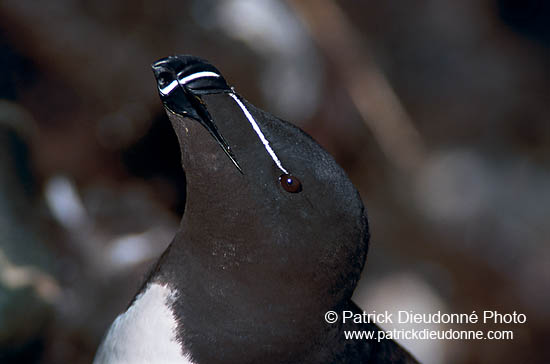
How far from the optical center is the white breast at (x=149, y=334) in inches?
78.8

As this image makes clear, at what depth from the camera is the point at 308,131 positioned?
516cm

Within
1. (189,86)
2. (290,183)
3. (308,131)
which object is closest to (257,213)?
(290,183)

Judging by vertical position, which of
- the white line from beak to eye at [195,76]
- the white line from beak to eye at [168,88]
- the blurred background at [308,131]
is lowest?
the blurred background at [308,131]

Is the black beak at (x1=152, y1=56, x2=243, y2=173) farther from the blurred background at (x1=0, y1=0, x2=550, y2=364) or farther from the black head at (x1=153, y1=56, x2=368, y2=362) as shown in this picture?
the blurred background at (x1=0, y1=0, x2=550, y2=364)

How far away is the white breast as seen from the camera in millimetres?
2002

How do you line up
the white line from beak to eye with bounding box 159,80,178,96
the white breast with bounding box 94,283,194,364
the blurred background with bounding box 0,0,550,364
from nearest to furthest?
the white line from beak to eye with bounding box 159,80,178,96, the white breast with bounding box 94,283,194,364, the blurred background with bounding box 0,0,550,364

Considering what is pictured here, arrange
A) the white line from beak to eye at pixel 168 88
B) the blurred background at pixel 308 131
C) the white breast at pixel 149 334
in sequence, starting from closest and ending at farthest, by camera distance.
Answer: the white line from beak to eye at pixel 168 88
the white breast at pixel 149 334
the blurred background at pixel 308 131

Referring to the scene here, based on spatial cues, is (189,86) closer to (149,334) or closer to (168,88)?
(168,88)

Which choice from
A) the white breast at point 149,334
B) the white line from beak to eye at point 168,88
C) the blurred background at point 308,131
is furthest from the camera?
the blurred background at point 308,131

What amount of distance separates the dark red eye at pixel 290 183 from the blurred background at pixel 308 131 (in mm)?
2003

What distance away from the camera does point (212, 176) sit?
186 centimetres

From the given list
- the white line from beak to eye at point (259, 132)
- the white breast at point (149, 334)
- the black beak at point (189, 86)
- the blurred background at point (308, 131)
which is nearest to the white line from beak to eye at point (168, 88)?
the black beak at point (189, 86)

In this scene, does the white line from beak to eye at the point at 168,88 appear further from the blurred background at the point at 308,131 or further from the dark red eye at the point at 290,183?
the blurred background at the point at 308,131

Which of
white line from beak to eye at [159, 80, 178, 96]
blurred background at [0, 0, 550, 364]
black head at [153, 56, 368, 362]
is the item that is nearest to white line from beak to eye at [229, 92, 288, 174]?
black head at [153, 56, 368, 362]
